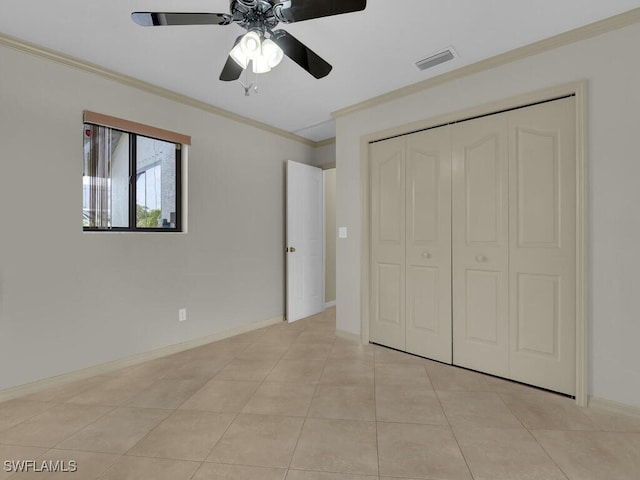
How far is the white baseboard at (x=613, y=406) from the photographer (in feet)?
6.73

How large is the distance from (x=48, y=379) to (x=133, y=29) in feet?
8.49

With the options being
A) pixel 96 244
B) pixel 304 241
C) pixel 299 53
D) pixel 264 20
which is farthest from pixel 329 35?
pixel 304 241

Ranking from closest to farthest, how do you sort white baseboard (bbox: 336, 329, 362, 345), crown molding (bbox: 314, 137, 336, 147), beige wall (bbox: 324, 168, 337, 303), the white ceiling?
the white ceiling < white baseboard (bbox: 336, 329, 362, 345) < crown molding (bbox: 314, 137, 336, 147) < beige wall (bbox: 324, 168, 337, 303)

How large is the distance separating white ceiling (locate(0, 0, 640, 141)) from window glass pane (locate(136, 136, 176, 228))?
60 centimetres

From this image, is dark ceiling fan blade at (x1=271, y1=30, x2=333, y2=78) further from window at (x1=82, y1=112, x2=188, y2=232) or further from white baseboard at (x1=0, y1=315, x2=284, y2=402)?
white baseboard at (x1=0, y1=315, x2=284, y2=402)

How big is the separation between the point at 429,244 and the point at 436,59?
1.53 metres

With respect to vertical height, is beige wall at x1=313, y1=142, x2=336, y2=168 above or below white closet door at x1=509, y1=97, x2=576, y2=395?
above

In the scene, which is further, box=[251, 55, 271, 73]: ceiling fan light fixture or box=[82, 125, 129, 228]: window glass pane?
box=[82, 125, 129, 228]: window glass pane

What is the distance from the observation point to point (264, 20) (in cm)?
177

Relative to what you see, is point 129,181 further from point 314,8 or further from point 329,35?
point 314,8

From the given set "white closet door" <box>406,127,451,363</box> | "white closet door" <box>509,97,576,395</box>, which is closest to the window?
"white closet door" <box>406,127,451,363</box>

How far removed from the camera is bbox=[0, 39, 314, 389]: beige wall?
2346mm

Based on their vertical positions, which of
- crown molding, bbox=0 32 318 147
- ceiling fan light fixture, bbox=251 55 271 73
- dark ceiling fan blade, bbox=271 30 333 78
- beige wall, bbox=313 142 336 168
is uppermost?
crown molding, bbox=0 32 318 147

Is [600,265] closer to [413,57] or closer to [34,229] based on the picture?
[413,57]
